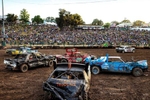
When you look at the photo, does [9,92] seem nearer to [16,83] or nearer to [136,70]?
[16,83]

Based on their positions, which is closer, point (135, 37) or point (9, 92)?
point (9, 92)

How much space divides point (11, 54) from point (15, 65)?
10.1 metres

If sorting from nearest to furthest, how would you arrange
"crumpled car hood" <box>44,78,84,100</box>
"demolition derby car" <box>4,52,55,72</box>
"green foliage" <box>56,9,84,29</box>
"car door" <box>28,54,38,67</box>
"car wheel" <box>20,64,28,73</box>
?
"crumpled car hood" <box>44,78,84,100</box>
"demolition derby car" <box>4,52,55,72</box>
"car wheel" <box>20,64,28,73</box>
"car door" <box>28,54,38,67</box>
"green foliage" <box>56,9,84,29</box>

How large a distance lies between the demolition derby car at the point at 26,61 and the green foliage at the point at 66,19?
51.8 m

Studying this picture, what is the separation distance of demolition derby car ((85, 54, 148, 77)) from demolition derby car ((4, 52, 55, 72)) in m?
4.30

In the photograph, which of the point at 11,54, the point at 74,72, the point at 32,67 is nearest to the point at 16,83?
the point at 32,67

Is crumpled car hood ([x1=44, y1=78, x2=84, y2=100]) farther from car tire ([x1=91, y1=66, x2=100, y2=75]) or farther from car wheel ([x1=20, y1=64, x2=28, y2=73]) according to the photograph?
car wheel ([x1=20, y1=64, x2=28, y2=73])

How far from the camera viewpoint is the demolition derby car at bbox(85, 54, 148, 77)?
11.2 metres

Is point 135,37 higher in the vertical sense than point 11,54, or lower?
higher

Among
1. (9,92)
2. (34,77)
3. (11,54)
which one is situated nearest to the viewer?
(9,92)

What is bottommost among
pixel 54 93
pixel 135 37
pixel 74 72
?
pixel 54 93

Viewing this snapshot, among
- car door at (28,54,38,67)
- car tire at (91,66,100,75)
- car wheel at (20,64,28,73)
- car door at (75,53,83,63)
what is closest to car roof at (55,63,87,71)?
car tire at (91,66,100,75)

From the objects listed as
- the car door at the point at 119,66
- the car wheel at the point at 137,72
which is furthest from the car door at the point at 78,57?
the car wheel at the point at 137,72

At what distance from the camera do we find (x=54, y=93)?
5.96 meters
